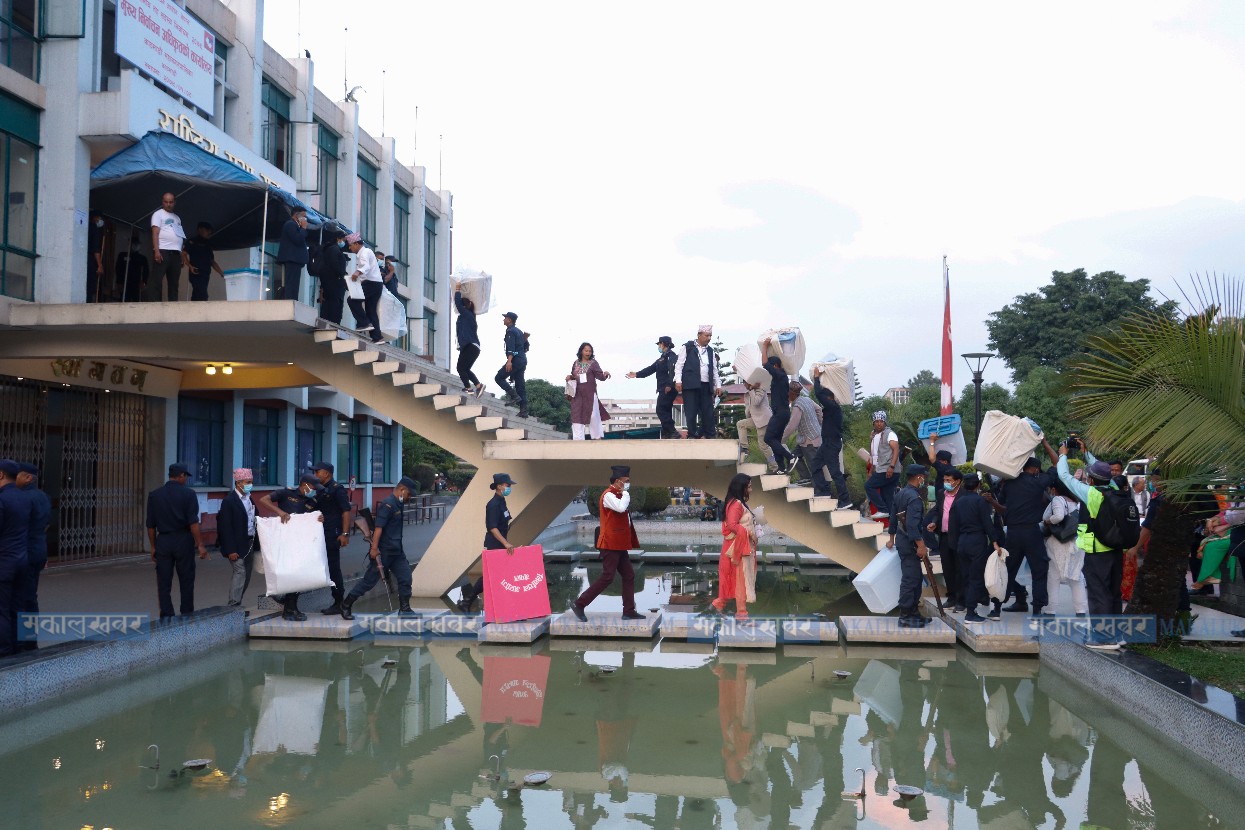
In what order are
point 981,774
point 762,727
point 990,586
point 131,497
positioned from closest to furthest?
point 981,774
point 762,727
point 990,586
point 131,497

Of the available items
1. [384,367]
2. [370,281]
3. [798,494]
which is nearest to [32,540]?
[384,367]

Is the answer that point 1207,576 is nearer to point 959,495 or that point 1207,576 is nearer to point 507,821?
point 959,495

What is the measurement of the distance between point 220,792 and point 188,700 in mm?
2428

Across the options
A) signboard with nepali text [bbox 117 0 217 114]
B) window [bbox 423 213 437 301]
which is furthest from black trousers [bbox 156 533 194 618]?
window [bbox 423 213 437 301]

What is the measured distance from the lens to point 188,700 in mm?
7504

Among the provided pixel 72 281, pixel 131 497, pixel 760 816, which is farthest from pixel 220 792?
pixel 131 497

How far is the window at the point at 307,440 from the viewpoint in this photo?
24047 millimetres

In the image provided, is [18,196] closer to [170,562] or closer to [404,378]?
[404,378]

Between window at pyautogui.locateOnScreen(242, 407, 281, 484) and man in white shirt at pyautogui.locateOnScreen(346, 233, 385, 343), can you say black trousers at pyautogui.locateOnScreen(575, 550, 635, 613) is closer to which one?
man in white shirt at pyautogui.locateOnScreen(346, 233, 385, 343)

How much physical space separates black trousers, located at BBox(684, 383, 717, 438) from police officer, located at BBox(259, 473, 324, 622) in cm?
458

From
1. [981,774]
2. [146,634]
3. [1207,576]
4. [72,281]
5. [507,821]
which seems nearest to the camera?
[507,821]

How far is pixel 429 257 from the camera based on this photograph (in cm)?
3338

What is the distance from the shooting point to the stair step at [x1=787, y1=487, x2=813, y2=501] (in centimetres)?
1216

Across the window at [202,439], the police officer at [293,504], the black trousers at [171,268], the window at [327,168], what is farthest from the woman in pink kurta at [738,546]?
the window at [327,168]
